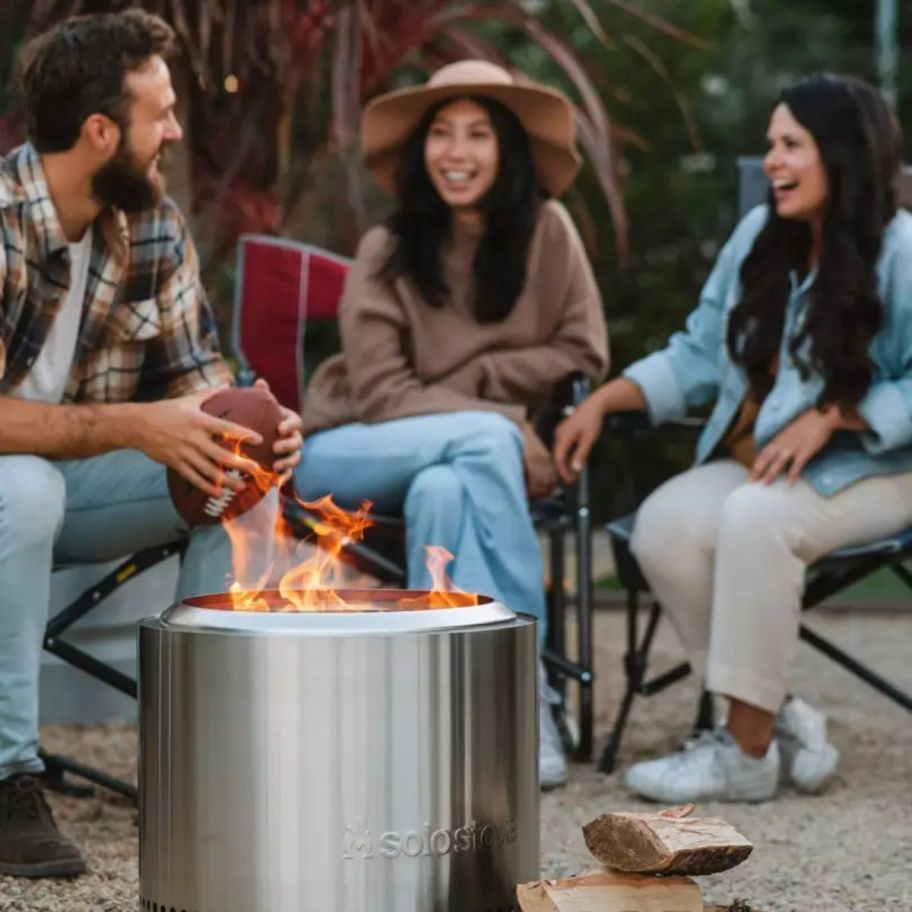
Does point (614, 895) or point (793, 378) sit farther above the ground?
point (793, 378)

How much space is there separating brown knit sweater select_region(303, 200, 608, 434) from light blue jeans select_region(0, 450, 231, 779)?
64cm

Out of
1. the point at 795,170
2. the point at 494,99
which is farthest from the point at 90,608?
the point at 795,170

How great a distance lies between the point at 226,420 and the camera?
2.45 m

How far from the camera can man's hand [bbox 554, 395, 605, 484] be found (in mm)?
3199

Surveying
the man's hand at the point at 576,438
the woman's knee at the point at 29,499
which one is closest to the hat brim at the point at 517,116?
the man's hand at the point at 576,438

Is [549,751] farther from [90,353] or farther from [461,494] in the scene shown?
[90,353]

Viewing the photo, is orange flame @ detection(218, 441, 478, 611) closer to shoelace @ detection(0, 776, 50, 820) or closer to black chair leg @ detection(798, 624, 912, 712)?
shoelace @ detection(0, 776, 50, 820)

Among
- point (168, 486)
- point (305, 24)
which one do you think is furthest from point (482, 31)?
point (168, 486)

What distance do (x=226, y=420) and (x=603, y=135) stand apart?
2637 mm

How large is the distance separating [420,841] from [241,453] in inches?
29.7

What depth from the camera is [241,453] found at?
2.44 meters

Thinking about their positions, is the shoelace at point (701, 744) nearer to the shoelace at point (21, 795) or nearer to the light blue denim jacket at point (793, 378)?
the light blue denim jacket at point (793, 378)

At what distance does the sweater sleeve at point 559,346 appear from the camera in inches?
130

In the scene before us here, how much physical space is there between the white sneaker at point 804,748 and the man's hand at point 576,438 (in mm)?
548
